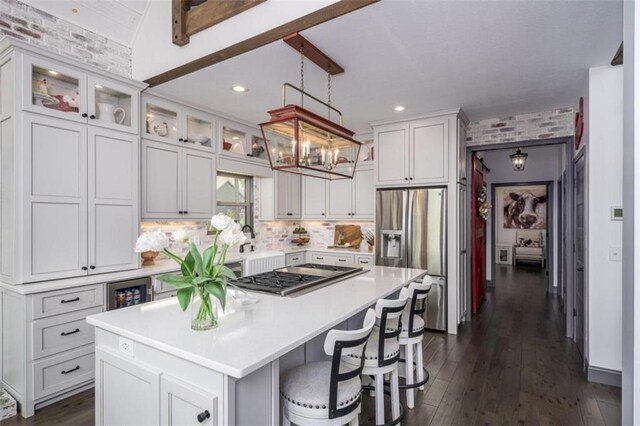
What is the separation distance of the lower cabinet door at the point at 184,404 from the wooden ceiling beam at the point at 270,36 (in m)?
2.14

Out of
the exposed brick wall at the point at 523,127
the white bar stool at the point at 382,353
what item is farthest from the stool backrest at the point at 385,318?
the exposed brick wall at the point at 523,127

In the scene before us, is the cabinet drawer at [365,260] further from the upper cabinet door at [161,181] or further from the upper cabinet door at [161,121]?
the upper cabinet door at [161,121]

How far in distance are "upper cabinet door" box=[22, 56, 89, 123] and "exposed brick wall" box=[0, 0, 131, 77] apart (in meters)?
0.20

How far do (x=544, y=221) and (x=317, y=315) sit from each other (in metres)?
10.2

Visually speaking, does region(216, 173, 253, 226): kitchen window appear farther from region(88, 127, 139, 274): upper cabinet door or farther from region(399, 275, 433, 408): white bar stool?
region(399, 275, 433, 408): white bar stool

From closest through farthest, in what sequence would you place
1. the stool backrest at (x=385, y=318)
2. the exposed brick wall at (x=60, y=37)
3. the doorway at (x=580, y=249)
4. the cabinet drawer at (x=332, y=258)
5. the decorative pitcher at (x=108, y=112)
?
the stool backrest at (x=385, y=318) < the exposed brick wall at (x=60, y=37) < the decorative pitcher at (x=108, y=112) < the doorway at (x=580, y=249) < the cabinet drawer at (x=332, y=258)

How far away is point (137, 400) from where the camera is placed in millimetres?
1583

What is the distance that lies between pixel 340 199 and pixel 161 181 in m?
2.67

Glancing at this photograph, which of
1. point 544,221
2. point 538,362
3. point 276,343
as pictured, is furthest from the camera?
point 544,221

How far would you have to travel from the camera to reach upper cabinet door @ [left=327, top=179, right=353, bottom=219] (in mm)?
5324

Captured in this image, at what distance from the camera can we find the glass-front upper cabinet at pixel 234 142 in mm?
4504

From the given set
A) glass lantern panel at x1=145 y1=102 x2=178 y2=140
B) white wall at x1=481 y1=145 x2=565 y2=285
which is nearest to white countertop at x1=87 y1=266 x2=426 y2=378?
glass lantern panel at x1=145 y1=102 x2=178 y2=140

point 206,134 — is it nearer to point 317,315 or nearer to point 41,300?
point 41,300

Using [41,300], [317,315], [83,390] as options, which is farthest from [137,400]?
[83,390]
